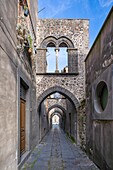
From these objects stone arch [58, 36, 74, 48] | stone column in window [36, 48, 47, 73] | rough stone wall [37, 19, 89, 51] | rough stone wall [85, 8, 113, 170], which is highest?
rough stone wall [37, 19, 89, 51]

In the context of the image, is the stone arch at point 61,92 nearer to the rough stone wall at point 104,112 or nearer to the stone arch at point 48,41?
the stone arch at point 48,41

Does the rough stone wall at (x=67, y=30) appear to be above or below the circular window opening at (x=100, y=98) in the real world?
above

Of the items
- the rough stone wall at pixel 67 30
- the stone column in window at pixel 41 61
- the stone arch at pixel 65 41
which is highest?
the rough stone wall at pixel 67 30

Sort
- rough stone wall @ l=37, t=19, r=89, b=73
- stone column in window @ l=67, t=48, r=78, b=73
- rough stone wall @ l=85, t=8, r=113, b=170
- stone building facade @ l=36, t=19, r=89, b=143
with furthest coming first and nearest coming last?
rough stone wall @ l=37, t=19, r=89, b=73 → stone column in window @ l=67, t=48, r=78, b=73 → stone building facade @ l=36, t=19, r=89, b=143 → rough stone wall @ l=85, t=8, r=113, b=170

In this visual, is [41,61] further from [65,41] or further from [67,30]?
[67,30]

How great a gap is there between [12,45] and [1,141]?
6.56ft

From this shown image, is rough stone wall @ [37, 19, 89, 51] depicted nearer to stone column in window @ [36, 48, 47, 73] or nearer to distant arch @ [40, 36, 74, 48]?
distant arch @ [40, 36, 74, 48]

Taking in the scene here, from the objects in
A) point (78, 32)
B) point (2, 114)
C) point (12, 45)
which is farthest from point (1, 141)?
point (78, 32)

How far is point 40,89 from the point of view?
1084 cm

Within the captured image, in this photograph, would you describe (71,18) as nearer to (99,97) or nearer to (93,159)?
(99,97)

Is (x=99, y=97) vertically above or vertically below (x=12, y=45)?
below

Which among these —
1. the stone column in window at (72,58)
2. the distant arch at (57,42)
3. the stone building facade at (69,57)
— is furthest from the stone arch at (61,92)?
the distant arch at (57,42)

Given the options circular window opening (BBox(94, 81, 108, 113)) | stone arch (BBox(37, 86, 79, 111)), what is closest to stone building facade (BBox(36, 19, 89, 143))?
stone arch (BBox(37, 86, 79, 111))

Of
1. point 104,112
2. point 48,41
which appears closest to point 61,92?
point 48,41
